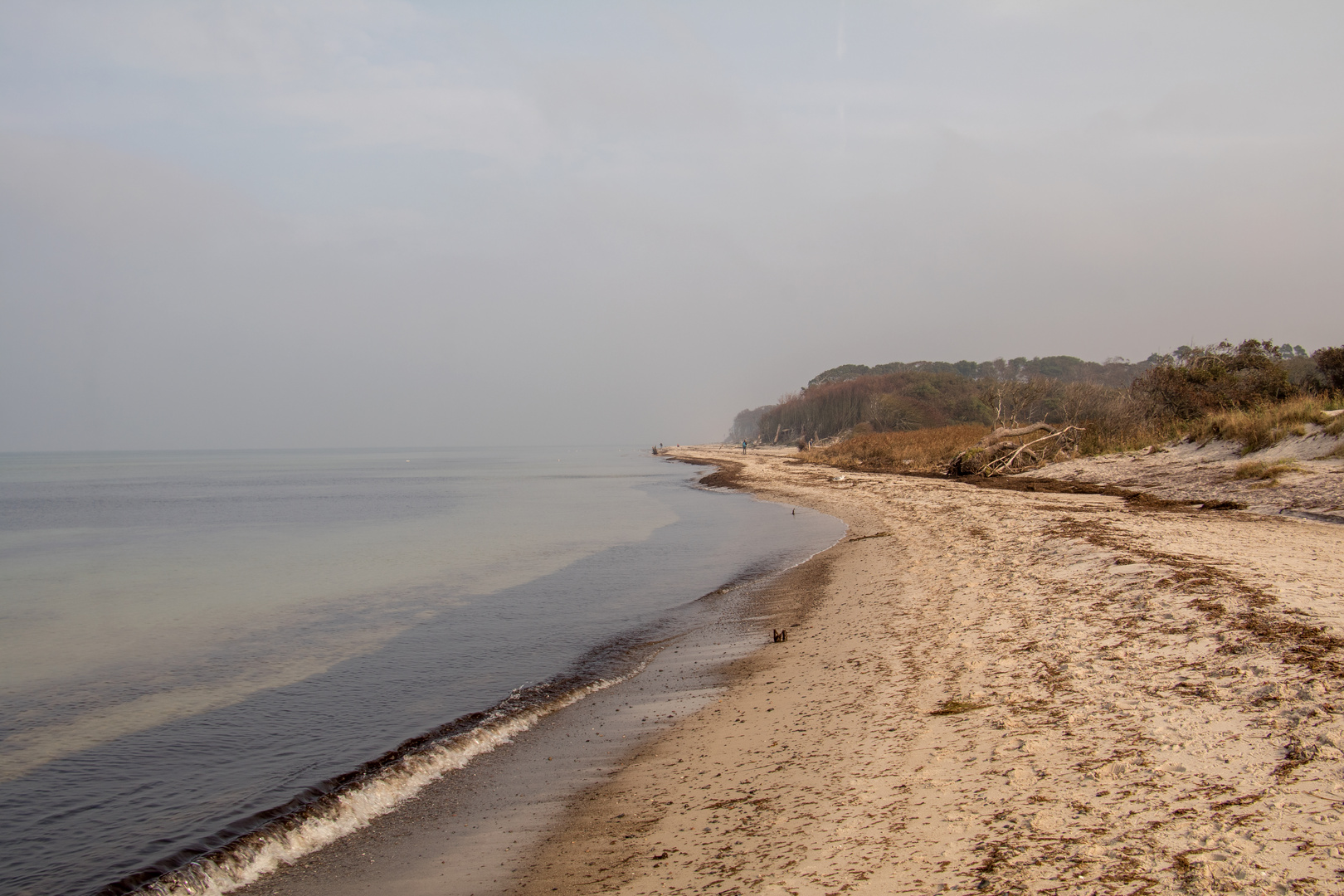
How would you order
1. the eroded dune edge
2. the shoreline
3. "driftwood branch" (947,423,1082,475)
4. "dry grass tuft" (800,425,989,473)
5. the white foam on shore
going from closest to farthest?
the eroded dune edge < the shoreline < the white foam on shore < "driftwood branch" (947,423,1082,475) < "dry grass tuft" (800,425,989,473)

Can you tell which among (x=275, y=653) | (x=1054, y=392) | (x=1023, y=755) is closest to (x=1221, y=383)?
(x=1023, y=755)

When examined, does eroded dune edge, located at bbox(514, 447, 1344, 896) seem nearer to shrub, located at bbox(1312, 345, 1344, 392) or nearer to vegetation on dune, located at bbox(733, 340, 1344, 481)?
vegetation on dune, located at bbox(733, 340, 1344, 481)

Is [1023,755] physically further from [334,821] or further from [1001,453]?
[1001,453]

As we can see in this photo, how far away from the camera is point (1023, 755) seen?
13.6 feet

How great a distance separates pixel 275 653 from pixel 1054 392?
207 feet

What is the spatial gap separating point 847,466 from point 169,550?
3307 centimetres

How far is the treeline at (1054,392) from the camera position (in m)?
26.4

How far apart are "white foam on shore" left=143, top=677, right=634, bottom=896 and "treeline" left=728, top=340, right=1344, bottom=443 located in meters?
28.7

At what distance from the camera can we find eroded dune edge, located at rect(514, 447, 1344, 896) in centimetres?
307

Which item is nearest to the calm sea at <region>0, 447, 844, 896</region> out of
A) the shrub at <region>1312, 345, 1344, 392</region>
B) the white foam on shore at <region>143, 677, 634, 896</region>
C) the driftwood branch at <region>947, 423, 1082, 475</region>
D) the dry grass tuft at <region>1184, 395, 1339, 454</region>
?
the white foam on shore at <region>143, 677, 634, 896</region>

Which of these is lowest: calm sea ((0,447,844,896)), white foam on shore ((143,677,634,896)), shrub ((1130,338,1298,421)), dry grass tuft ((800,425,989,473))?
calm sea ((0,447,844,896))

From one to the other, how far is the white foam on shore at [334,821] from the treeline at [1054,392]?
2866 centimetres

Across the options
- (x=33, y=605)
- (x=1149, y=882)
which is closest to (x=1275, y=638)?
(x=1149, y=882)

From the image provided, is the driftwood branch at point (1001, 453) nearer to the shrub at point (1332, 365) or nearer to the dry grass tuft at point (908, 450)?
the dry grass tuft at point (908, 450)
